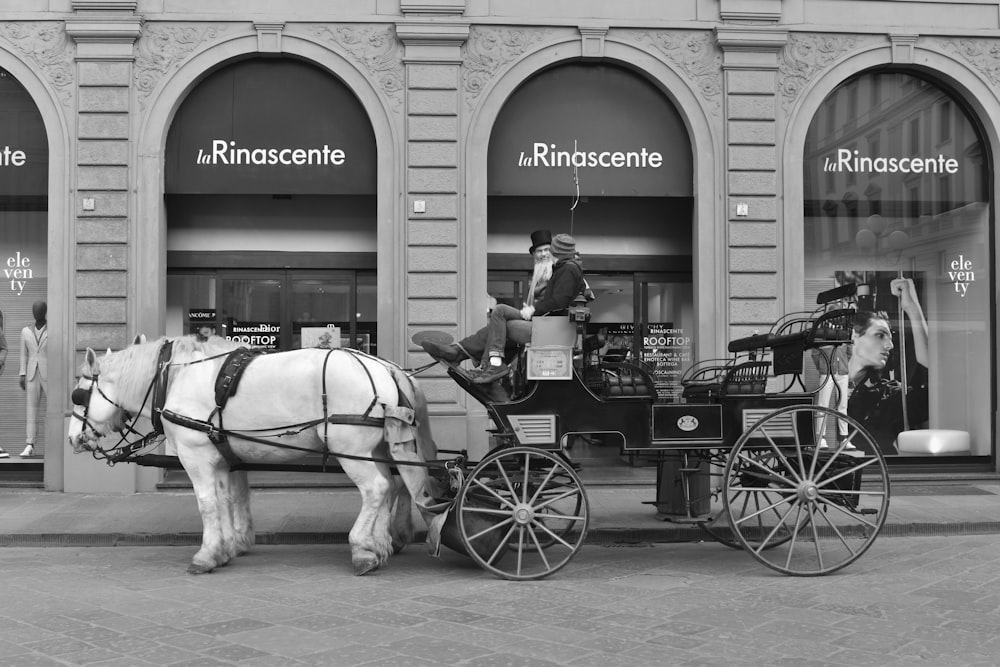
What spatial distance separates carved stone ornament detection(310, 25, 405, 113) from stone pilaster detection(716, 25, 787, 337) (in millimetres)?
3880

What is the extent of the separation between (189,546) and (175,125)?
5.39 meters

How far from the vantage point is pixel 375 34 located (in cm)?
1095

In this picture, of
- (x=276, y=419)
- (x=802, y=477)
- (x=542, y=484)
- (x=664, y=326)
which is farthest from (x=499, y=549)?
(x=664, y=326)

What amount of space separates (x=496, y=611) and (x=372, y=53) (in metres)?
7.49

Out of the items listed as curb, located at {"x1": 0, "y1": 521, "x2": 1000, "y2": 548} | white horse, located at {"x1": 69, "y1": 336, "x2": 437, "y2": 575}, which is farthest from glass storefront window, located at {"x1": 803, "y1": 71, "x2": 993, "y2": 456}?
white horse, located at {"x1": 69, "y1": 336, "x2": 437, "y2": 575}

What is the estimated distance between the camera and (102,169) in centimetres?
1065

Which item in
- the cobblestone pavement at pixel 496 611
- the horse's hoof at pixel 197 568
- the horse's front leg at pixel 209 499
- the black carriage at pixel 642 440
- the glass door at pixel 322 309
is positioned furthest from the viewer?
the glass door at pixel 322 309

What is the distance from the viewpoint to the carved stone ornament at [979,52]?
37.3ft

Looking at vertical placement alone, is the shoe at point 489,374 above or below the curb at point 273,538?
above

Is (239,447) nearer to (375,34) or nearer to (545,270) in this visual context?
(545,270)

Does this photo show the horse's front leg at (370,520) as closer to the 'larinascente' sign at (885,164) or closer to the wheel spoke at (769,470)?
the wheel spoke at (769,470)

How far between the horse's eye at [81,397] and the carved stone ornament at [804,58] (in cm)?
842

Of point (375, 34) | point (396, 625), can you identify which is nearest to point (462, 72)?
point (375, 34)

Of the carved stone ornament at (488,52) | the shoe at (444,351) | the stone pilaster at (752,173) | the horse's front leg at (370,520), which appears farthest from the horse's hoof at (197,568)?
the stone pilaster at (752,173)
